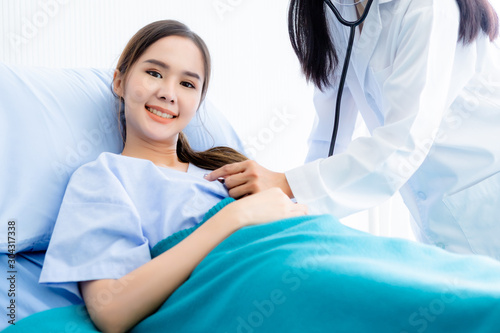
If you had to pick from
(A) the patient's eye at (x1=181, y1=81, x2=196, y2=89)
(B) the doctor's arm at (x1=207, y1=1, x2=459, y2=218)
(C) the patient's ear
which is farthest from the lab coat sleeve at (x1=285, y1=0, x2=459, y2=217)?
(C) the patient's ear

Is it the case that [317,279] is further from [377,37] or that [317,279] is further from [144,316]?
[377,37]

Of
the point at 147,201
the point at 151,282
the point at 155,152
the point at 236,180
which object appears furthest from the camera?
the point at 155,152

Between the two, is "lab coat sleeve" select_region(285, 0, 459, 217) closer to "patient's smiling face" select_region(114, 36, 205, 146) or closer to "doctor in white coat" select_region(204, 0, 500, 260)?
"doctor in white coat" select_region(204, 0, 500, 260)

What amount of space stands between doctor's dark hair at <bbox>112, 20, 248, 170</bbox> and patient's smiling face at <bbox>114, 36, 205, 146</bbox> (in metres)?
0.02

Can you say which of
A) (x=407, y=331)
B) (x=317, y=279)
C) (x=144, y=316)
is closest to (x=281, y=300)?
(x=317, y=279)

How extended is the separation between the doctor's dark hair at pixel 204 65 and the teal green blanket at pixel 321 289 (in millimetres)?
582

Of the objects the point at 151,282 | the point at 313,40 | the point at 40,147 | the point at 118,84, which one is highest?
the point at 313,40

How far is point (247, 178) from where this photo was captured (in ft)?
4.15

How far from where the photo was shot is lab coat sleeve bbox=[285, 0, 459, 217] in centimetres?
122

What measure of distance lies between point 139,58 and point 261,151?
0.94 meters

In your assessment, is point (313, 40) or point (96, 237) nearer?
point (96, 237)

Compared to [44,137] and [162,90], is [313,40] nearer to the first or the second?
[162,90]

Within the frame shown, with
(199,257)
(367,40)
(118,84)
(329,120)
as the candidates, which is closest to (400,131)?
(367,40)

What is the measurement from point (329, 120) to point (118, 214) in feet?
2.79
